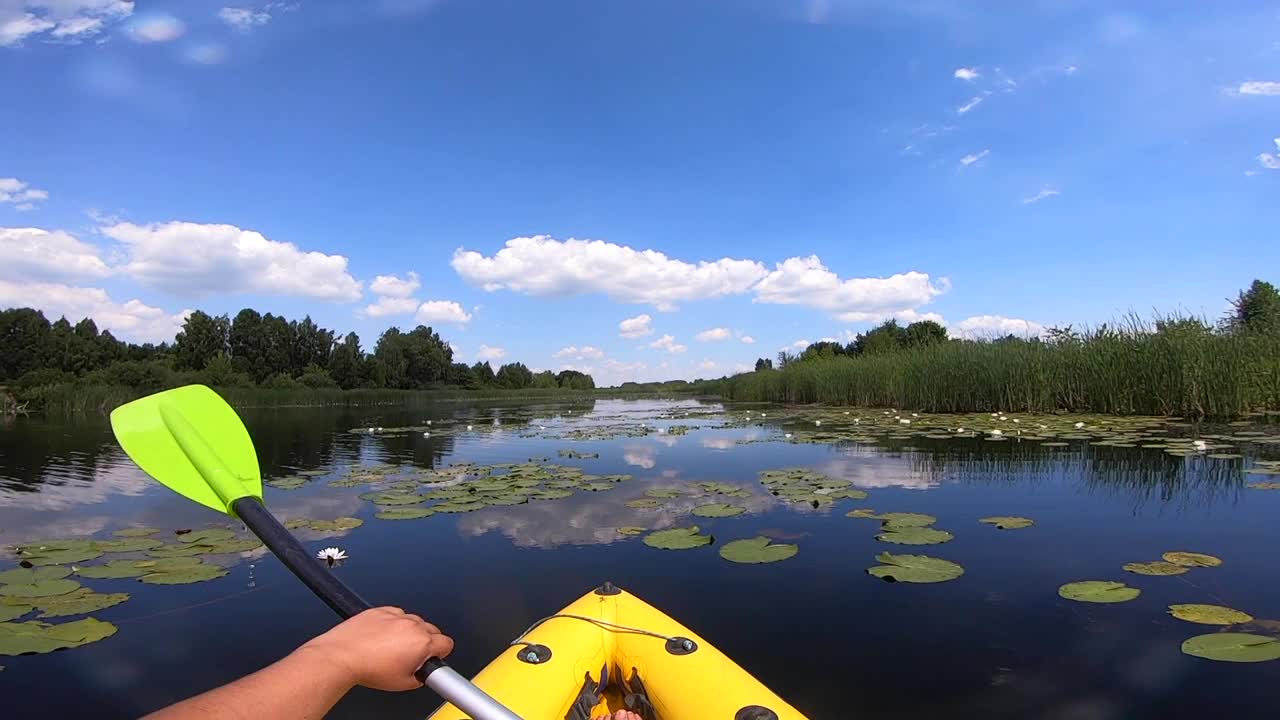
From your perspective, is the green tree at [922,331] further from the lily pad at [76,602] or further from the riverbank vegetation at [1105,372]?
the lily pad at [76,602]

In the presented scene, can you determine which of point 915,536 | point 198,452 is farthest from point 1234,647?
point 198,452

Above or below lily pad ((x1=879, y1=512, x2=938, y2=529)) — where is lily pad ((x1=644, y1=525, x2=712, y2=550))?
below

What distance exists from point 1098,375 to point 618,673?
13.0m

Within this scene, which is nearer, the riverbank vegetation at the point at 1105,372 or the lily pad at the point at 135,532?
the lily pad at the point at 135,532

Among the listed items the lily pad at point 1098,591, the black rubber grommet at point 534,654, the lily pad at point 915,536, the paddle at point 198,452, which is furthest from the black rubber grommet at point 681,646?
the lily pad at point 915,536

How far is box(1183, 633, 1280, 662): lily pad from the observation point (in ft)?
7.18

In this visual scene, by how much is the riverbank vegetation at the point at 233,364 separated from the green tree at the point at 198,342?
8 centimetres

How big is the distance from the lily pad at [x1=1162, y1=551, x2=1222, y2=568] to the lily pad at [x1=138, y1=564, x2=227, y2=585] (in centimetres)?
520

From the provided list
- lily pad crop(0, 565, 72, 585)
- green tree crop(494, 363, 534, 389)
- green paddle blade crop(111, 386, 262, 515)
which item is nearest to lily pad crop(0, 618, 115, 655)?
lily pad crop(0, 565, 72, 585)

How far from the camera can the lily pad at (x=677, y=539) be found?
385cm

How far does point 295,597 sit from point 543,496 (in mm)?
2384

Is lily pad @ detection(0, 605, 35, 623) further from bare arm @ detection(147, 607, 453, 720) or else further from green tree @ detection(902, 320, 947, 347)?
green tree @ detection(902, 320, 947, 347)

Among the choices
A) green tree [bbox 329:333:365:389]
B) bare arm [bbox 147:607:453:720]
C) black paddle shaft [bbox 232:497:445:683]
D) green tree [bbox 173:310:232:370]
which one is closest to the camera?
bare arm [bbox 147:607:453:720]

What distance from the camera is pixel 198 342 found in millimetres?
46906
